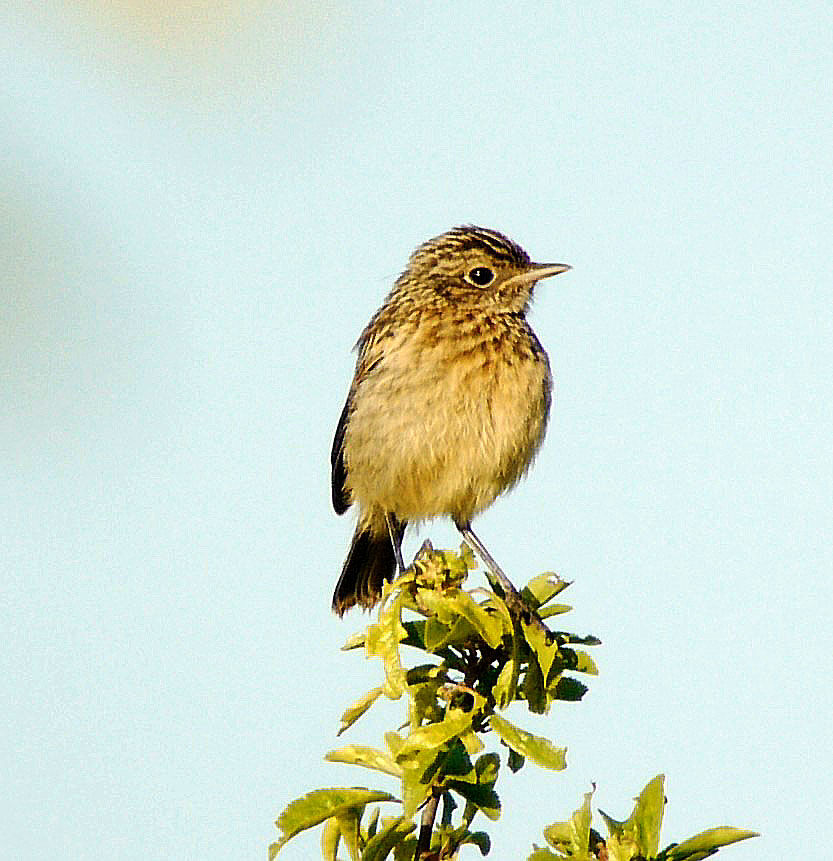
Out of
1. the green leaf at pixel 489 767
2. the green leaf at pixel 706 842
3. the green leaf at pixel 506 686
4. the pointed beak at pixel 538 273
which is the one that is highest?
the pointed beak at pixel 538 273

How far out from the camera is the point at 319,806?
10.1 feet

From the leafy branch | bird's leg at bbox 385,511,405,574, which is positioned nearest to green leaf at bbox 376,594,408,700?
the leafy branch

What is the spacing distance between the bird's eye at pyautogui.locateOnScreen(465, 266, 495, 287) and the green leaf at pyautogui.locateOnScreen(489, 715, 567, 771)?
4763mm

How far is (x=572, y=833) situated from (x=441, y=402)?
4.26m

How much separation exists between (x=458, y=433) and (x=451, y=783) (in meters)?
3.88

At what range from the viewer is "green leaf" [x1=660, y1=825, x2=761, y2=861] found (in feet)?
9.16

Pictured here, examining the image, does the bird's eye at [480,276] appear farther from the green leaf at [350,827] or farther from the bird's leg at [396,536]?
the green leaf at [350,827]

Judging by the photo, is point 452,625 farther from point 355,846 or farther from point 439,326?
point 439,326

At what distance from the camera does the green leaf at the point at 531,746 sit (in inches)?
124

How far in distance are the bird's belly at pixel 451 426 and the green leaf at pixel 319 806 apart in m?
3.87

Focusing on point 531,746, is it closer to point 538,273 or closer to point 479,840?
point 479,840

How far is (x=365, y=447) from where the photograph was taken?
7.42 meters

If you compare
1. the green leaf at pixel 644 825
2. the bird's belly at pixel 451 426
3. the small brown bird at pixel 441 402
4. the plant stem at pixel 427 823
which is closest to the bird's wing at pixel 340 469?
the small brown bird at pixel 441 402

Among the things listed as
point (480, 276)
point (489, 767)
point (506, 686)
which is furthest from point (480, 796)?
point (480, 276)
